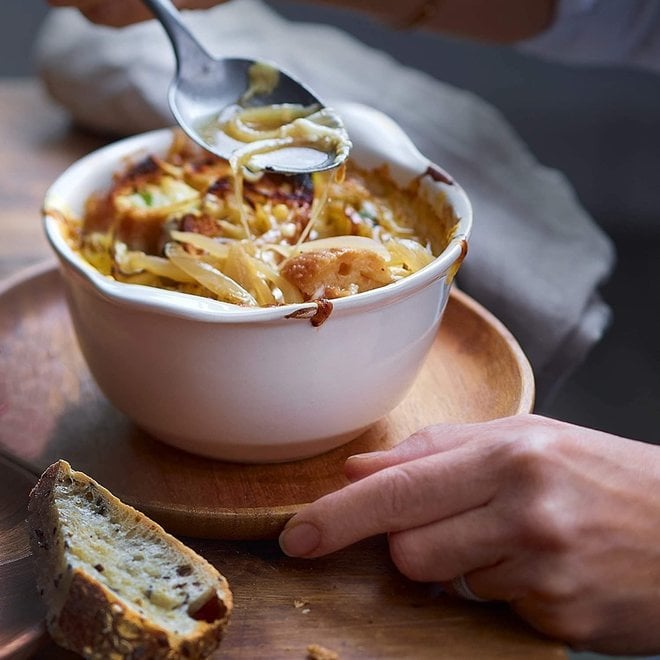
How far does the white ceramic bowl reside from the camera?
0.98 meters

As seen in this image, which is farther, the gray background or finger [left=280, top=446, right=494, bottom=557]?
the gray background

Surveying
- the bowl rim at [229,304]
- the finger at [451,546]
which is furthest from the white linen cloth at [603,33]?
the finger at [451,546]

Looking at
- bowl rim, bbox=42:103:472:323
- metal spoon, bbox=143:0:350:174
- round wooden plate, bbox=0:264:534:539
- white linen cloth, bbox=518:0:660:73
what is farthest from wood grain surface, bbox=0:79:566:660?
white linen cloth, bbox=518:0:660:73

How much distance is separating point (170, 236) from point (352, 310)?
278 mm

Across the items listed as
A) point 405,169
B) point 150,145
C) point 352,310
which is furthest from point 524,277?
point 352,310

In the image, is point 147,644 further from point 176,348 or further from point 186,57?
point 186,57

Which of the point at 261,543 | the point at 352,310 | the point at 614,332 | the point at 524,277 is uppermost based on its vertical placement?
the point at 352,310

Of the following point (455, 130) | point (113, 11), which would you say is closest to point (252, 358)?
point (113, 11)

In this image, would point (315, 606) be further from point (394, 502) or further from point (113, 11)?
point (113, 11)

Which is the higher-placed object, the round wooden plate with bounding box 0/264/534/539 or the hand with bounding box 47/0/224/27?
the hand with bounding box 47/0/224/27

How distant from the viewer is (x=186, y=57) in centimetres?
130

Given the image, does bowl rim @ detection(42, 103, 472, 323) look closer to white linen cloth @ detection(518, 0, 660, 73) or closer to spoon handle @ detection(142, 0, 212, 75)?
spoon handle @ detection(142, 0, 212, 75)

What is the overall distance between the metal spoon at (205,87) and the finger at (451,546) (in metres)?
0.52

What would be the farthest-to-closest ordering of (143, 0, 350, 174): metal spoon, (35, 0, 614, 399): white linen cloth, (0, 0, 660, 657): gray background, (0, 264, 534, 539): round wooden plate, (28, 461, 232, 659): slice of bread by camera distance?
(0, 0, 660, 657): gray background → (35, 0, 614, 399): white linen cloth → (143, 0, 350, 174): metal spoon → (0, 264, 534, 539): round wooden plate → (28, 461, 232, 659): slice of bread
